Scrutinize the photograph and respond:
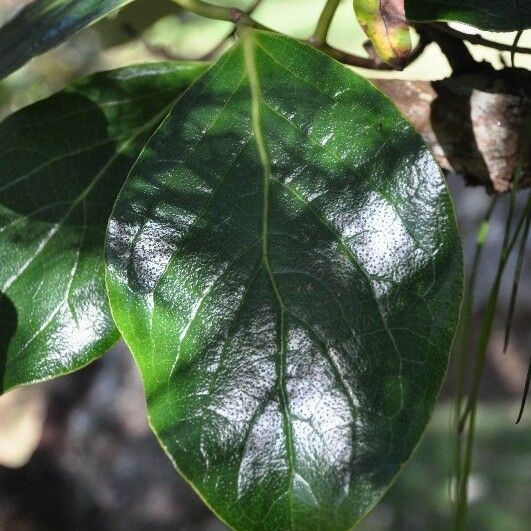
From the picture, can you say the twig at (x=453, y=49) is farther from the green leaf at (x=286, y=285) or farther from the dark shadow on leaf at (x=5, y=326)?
the dark shadow on leaf at (x=5, y=326)

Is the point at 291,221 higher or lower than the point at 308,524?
higher

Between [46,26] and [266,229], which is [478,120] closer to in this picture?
[266,229]

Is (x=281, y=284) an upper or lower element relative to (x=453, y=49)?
lower

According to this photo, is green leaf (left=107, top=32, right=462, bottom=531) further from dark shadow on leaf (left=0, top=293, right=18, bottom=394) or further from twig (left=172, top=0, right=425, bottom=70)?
dark shadow on leaf (left=0, top=293, right=18, bottom=394)

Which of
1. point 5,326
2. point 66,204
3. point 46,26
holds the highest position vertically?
point 46,26

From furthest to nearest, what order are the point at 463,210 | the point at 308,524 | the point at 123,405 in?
the point at 463,210 < the point at 123,405 < the point at 308,524

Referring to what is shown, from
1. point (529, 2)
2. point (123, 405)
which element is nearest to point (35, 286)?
point (529, 2)

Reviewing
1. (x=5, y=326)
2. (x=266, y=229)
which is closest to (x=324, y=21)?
(x=266, y=229)

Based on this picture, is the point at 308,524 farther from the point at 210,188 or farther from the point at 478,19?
the point at 478,19
